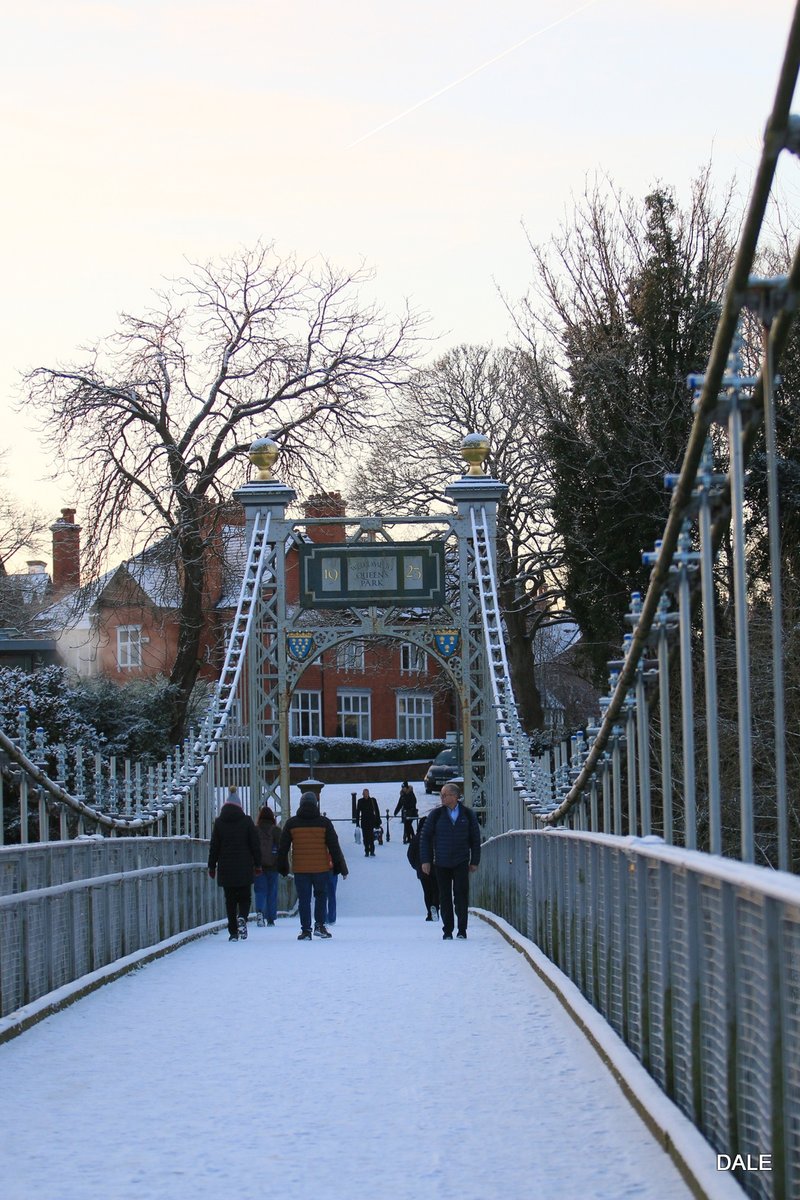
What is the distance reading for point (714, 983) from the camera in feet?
17.1

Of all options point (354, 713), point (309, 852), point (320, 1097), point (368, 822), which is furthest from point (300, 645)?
point (354, 713)

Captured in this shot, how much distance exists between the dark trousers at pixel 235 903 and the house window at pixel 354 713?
50706mm

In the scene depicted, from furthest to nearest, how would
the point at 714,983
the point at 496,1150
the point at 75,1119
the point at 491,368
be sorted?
the point at 491,368 < the point at 75,1119 < the point at 496,1150 < the point at 714,983

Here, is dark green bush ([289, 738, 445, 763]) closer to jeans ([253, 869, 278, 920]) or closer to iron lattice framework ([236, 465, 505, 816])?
iron lattice framework ([236, 465, 505, 816])

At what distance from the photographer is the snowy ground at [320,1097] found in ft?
17.4

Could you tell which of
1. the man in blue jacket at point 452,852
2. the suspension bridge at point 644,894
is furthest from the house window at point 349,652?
the man in blue jacket at point 452,852

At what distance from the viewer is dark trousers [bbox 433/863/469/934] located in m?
14.9

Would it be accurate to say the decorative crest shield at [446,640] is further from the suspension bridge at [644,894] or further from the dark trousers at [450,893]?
the dark trousers at [450,893]

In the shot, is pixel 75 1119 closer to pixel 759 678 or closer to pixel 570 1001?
pixel 570 1001

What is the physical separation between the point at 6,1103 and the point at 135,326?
27.9 m

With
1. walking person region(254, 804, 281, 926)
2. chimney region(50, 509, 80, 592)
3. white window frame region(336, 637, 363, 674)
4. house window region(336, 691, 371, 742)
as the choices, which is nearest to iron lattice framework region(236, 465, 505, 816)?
walking person region(254, 804, 281, 926)

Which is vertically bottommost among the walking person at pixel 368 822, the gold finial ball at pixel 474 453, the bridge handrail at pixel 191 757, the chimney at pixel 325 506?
the walking person at pixel 368 822

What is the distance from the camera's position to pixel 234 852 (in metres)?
16.5

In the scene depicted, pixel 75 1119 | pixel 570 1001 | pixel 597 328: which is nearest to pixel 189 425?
pixel 597 328
